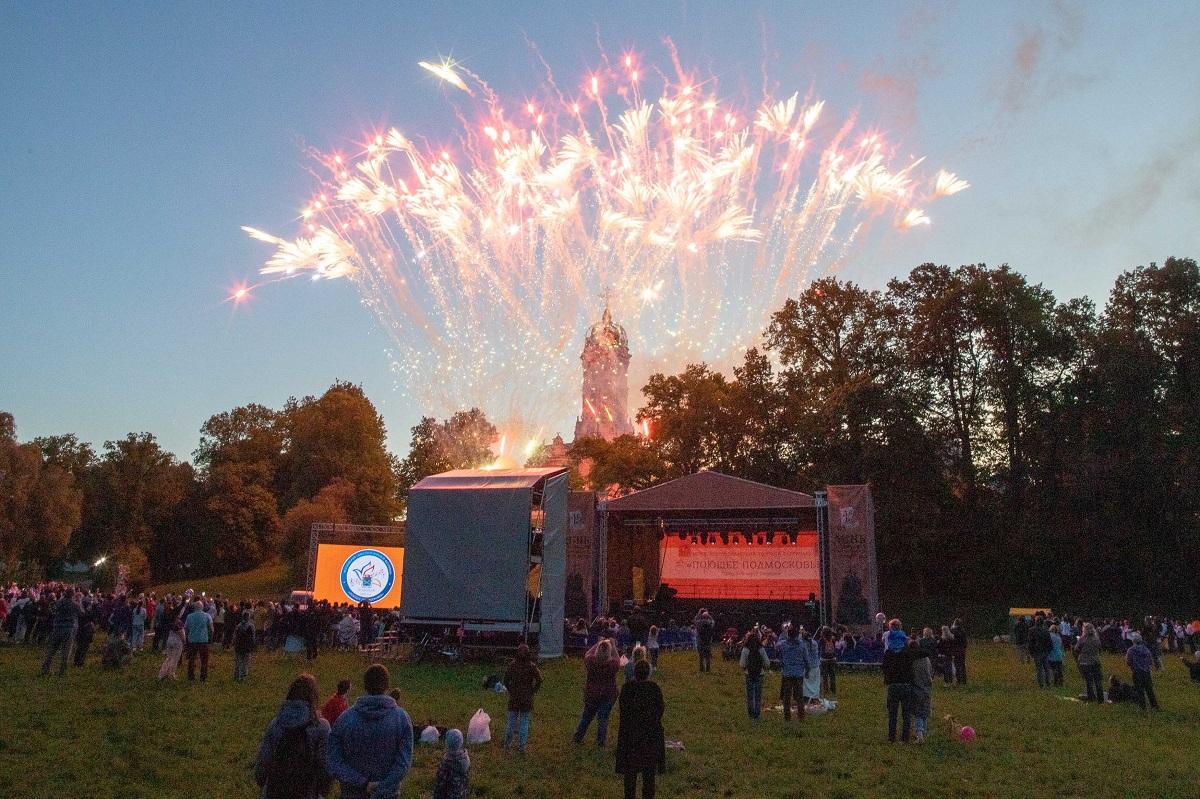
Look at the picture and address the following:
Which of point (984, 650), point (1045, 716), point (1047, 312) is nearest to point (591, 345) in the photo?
point (1047, 312)

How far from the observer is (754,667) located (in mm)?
11172

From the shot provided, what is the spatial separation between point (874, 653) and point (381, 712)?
16.1 meters

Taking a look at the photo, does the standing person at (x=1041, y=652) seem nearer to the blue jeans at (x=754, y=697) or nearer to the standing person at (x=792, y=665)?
the standing person at (x=792, y=665)

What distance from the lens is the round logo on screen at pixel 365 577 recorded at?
3030cm

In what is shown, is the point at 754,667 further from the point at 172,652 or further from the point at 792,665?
the point at 172,652

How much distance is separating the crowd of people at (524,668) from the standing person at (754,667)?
0.02 meters

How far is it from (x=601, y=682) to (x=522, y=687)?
2.98 feet

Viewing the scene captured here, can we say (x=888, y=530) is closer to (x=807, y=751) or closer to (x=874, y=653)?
(x=874, y=653)

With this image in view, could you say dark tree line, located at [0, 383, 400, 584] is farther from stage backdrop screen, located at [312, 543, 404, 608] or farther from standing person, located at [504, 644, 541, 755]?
Result: standing person, located at [504, 644, 541, 755]

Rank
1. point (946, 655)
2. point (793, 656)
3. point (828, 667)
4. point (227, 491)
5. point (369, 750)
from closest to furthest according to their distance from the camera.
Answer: point (369, 750) < point (793, 656) < point (828, 667) < point (946, 655) < point (227, 491)

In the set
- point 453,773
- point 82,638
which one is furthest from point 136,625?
point 453,773

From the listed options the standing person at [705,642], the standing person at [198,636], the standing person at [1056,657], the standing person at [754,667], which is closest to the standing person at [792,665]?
the standing person at [754,667]

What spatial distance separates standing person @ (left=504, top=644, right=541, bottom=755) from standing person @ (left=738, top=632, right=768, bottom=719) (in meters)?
3.32

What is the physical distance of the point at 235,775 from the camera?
7.73 m
